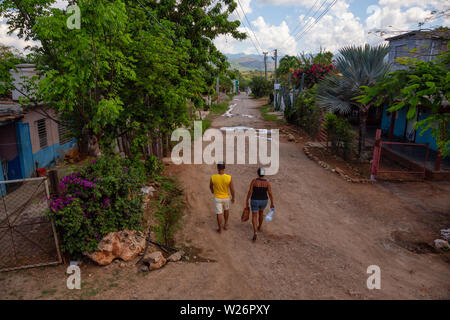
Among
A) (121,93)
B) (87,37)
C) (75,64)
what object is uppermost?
(87,37)

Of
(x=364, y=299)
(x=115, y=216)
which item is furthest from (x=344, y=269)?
(x=115, y=216)

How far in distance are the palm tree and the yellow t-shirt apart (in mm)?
6870

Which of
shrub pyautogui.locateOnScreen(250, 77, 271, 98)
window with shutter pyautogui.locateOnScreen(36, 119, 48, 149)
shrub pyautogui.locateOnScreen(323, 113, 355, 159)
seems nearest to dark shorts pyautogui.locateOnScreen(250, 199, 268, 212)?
shrub pyautogui.locateOnScreen(323, 113, 355, 159)

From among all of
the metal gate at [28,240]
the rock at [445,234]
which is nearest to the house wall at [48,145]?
the metal gate at [28,240]

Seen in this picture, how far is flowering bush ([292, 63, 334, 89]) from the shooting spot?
2282 centimetres

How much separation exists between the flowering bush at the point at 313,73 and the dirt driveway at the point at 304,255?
14.7 meters

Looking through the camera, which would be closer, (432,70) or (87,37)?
(87,37)

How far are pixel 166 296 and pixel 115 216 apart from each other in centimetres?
192

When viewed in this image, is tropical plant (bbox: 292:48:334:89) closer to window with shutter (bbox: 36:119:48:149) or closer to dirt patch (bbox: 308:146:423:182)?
dirt patch (bbox: 308:146:423:182)

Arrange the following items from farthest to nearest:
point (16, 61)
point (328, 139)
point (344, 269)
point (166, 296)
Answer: point (328, 139), point (16, 61), point (344, 269), point (166, 296)

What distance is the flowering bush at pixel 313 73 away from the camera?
22822mm

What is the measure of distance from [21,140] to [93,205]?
20.2ft

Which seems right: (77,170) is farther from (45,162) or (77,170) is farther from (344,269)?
(45,162)

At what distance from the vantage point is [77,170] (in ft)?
19.1
